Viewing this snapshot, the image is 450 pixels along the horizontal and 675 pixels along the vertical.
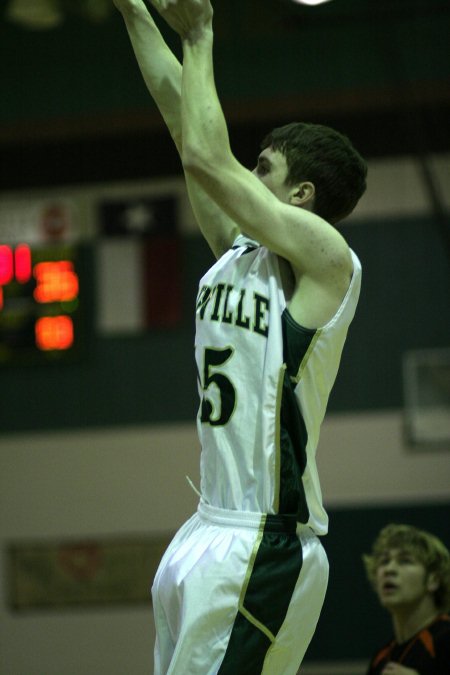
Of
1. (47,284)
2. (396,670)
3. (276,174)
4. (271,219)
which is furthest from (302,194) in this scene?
(47,284)

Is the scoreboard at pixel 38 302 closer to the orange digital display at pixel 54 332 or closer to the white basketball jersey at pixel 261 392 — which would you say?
the orange digital display at pixel 54 332

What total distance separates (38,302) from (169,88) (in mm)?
6659

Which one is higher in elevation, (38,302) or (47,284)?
(47,284)

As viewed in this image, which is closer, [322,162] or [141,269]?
[322,162]

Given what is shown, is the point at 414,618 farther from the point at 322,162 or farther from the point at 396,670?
the point at 322,162

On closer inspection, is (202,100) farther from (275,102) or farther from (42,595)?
(42,595)

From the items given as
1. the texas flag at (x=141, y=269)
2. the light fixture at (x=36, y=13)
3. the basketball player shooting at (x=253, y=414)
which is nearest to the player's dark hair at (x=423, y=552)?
the basketball player shooting at (x=253, y=414)

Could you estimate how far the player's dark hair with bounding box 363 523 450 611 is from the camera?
4.92 metres

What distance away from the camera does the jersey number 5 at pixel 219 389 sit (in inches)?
109

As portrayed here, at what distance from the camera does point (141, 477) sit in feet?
33.0

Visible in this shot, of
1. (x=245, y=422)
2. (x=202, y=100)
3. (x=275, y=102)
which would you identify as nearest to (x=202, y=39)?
(x=202, y=100)

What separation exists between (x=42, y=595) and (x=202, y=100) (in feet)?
26.2

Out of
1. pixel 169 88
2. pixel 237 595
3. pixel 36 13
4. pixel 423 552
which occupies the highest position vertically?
pixel 36 13

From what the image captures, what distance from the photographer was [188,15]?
2762 millimetres
